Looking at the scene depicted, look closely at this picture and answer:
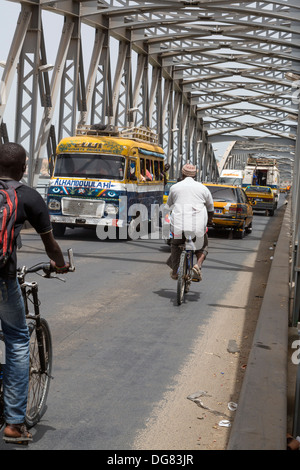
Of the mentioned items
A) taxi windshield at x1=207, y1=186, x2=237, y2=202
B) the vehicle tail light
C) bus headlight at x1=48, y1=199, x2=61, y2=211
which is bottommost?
the vehicle tail light

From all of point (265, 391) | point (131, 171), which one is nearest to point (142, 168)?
point (131, 171)

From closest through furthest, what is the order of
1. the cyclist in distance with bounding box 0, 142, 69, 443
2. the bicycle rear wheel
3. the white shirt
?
the cyclist in distance with bounding box 0, 142, 69, 443
the bicycle rear wheel
the white shirt

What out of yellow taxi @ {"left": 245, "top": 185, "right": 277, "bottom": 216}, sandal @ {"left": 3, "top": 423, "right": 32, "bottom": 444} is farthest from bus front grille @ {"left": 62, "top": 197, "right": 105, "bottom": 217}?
yellow taxi @ {"left": 245, "top": 185, "right": 277, "bottom": 216}

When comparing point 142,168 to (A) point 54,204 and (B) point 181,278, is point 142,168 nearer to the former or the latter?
(A) point 54,204

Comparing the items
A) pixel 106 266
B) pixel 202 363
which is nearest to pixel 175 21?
pixel 106 266

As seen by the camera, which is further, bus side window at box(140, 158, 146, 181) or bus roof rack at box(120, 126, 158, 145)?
bus roof rack at box(120, 126, 158, 145)

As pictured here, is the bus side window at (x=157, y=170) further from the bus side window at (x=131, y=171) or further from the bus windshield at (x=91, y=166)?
the bus windshield at (x=91, y=166)

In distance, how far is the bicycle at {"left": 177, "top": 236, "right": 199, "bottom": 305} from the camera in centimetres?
900

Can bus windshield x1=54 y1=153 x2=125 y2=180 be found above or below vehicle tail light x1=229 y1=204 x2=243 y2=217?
above

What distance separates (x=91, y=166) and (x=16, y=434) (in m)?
14.1

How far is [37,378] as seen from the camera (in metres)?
4.49

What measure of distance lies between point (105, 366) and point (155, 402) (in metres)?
0.95

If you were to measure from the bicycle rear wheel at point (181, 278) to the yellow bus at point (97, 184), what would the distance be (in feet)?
26.7

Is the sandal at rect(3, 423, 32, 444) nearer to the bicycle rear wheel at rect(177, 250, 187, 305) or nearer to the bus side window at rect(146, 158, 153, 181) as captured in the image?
the bicycle rear wheel at rect(177, 250, 187, 305)
